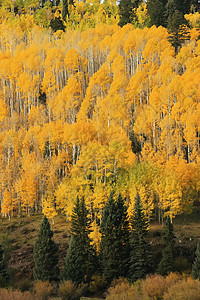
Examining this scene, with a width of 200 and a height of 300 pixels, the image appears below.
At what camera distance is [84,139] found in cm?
5809

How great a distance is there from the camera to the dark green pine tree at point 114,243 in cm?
3325

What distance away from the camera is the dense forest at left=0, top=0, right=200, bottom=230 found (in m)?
47.8

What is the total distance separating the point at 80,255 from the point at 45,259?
3505 millimetres

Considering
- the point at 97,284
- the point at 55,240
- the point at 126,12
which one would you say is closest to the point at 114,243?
the point at 97,284

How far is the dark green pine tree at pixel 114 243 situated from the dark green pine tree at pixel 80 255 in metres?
1.38

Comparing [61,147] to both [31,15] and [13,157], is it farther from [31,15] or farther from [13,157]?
[31,15]

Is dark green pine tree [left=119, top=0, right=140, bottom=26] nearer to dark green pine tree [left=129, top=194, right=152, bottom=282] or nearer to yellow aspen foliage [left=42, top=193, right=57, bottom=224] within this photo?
yellow aspen foliage [left=42, top=193, right=57, bottom=224]

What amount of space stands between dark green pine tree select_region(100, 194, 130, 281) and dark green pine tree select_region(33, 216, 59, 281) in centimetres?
507

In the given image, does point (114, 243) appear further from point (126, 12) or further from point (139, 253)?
point (126, 12)

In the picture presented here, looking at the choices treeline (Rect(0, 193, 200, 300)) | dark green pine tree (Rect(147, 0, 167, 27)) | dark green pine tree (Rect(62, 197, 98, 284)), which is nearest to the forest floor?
treeline (Rect(0, 193, 200, 300))

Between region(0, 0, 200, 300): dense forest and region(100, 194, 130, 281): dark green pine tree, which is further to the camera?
region(0, 0, 200, 300): dense forest

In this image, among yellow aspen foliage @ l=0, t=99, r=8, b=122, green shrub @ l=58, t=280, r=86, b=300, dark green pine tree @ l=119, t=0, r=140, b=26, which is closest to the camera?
green shrub @ l=58, t=280, r=86, b=300

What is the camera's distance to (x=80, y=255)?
109 feet

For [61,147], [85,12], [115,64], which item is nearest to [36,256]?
[61,147]
